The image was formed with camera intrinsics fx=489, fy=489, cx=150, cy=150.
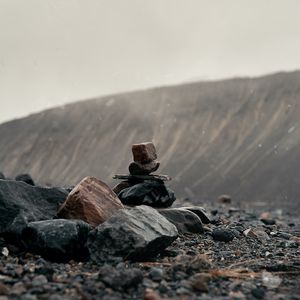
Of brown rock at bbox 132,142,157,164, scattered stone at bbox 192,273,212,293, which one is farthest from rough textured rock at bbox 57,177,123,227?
scattered stone at bbox 192,273,212,293

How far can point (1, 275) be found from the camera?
21.7 feet

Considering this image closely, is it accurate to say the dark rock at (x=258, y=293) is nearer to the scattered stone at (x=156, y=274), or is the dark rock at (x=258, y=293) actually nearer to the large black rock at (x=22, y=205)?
the scattered stone at (x=156, y=274)

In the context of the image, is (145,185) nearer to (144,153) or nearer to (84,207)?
(144,153)

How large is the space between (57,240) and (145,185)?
14.6 ft

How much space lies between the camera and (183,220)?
37.4 feet

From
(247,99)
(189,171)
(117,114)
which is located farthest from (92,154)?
(247,99)

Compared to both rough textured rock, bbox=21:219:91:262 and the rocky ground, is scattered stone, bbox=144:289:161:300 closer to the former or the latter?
Result: the rocky ground

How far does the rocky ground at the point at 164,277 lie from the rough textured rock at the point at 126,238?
Answer: 19cm

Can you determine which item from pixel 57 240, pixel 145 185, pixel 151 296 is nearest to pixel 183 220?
pixel 145 185

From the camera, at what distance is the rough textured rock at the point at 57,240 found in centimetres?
786

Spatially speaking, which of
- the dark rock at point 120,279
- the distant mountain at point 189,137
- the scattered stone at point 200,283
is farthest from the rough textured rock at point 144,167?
the distant mountain at point 189,137

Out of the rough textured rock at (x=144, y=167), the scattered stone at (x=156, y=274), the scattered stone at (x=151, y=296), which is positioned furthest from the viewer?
the rough textured rock at (x=144, y=167)

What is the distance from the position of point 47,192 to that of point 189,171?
72461 millimetres

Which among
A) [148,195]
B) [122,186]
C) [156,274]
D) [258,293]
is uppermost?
[122,186]
